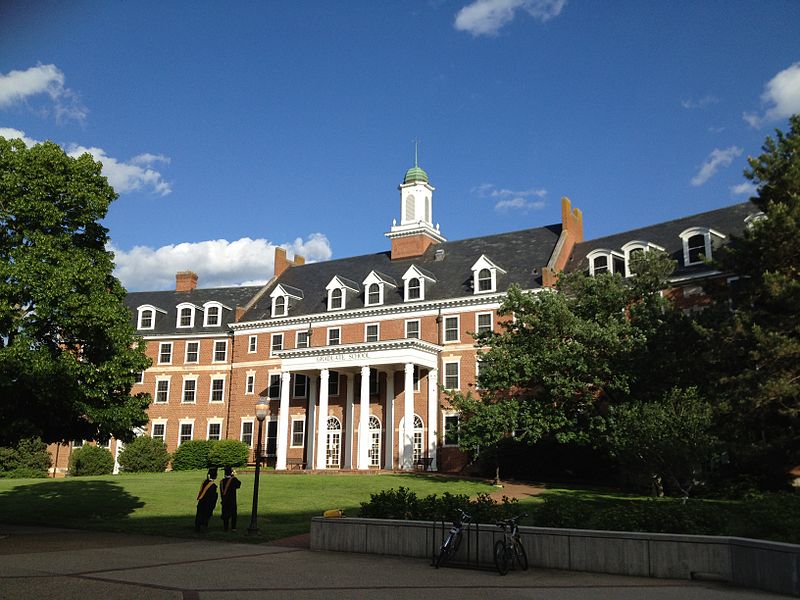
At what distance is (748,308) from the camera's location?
82.8ft

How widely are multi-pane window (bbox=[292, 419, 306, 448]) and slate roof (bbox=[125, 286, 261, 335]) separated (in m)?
9.38

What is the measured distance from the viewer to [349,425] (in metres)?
46.8

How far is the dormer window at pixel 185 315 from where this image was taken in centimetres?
5634

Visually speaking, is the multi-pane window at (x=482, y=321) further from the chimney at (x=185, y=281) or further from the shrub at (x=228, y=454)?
the chimney at (x=185, y=281)

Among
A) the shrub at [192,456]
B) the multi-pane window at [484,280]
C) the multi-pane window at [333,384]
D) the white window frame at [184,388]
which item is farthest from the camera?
the white window frame at [184,388]

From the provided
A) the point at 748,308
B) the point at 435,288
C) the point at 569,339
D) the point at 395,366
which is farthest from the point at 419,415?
the point at 748,308

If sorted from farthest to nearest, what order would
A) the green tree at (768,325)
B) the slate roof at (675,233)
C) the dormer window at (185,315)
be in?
1. the dormer window at (185,315)
2. the slate roof at (675,233)
3. the green tree at (768,325)

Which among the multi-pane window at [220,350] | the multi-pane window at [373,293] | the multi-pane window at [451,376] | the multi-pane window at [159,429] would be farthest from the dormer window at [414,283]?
the multi-pane window at [159,429]

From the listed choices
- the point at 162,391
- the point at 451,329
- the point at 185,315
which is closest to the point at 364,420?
Answer: the point at 451,329

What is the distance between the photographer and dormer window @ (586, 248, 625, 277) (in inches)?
1665

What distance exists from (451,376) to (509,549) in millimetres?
32115

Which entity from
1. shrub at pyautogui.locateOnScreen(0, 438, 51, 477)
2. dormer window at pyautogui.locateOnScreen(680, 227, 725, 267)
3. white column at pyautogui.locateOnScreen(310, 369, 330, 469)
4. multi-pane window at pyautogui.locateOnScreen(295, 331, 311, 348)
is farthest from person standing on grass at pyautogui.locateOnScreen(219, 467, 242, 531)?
shrub at pyautogui.locateOnScreen(0, 438, 51, 477)

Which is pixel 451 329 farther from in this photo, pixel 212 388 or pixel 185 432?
pixel 185 432

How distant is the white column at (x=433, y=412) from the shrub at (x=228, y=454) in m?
12.7
